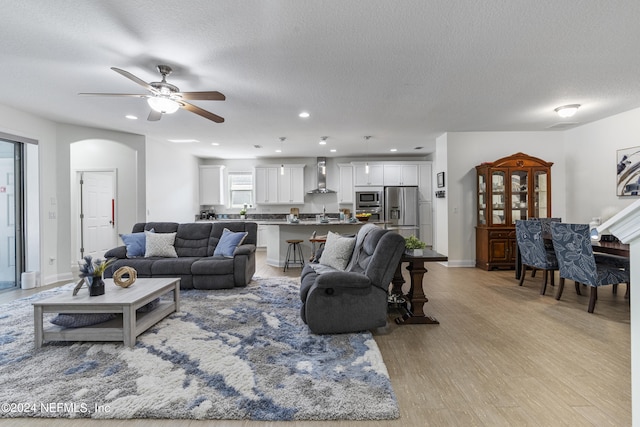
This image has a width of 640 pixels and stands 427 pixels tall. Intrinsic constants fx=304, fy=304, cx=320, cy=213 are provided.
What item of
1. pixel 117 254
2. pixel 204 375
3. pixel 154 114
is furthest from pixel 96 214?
pixel 204 375

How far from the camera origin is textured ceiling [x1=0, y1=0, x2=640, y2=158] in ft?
7.31

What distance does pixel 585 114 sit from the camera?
15.8 ft

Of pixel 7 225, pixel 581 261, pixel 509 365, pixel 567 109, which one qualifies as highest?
pixel 567 109

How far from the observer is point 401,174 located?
26.6 ft

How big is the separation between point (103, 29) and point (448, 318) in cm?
413

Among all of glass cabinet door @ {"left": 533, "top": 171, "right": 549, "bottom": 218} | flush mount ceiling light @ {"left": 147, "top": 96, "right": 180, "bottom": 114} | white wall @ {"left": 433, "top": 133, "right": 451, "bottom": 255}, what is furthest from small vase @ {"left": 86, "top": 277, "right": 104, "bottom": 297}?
glass cabinet door @ {"left": 533, "top": 171, "right": 549, "bottom": 218}

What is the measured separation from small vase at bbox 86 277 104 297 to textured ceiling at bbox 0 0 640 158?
6.75 feet

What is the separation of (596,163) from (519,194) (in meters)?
1.28

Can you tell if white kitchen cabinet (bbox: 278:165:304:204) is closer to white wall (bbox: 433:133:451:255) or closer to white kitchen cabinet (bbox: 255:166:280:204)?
white kitchen cabinet (bbox: 255:166:280:204)

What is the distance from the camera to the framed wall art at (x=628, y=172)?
4.60 meters

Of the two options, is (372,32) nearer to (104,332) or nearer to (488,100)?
(488,100)

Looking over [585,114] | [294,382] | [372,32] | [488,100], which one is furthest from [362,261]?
[585,114]

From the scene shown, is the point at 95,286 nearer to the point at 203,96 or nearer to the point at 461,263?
the point at 203,96

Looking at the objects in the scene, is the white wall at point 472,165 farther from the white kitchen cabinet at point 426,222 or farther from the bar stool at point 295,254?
the bar stool at point 295,254
